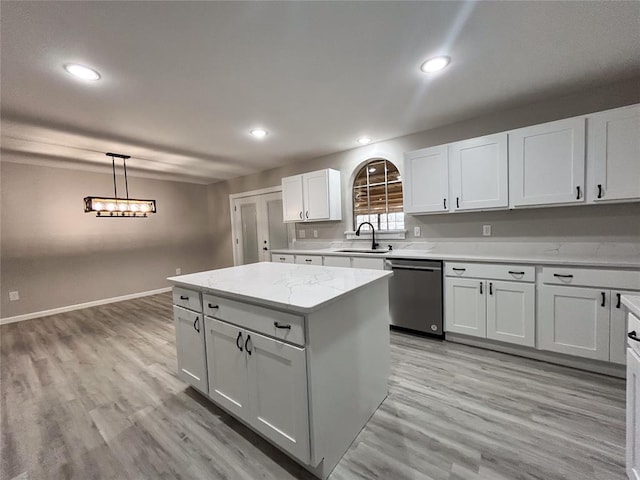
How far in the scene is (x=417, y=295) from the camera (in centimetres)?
291

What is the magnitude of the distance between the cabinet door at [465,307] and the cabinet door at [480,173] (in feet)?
2.74

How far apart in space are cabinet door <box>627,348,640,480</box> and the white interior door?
4488mm

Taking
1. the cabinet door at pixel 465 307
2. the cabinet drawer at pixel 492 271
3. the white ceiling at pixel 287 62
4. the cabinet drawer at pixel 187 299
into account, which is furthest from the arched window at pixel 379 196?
the cabinet drawer at pixel 187 299

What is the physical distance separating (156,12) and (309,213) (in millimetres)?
2977

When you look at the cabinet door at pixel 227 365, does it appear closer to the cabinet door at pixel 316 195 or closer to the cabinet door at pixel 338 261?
the cabinet door at pixel 338 261

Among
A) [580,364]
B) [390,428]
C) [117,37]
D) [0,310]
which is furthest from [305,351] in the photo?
[0,310]

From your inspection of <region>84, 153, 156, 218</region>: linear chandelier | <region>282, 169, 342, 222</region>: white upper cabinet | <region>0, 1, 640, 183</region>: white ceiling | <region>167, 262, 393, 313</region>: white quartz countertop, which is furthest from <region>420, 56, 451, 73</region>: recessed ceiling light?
<region>84, 153, 156, 218</region>: linear chandelier

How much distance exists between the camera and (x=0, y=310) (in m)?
3.97

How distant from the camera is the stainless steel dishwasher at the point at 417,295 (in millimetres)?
2807

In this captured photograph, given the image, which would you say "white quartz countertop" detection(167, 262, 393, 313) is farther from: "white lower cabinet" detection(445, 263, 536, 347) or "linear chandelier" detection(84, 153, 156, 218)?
"linear chandelier" detection(84, 153, 156, 218)

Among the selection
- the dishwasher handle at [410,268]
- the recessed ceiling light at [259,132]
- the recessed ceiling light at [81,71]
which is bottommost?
the dishwasher handle at [410,268]

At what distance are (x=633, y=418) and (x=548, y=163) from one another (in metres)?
2.06

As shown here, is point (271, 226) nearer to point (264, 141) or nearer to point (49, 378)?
point (264, 141)

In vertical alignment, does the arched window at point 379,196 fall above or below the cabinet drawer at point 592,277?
above
